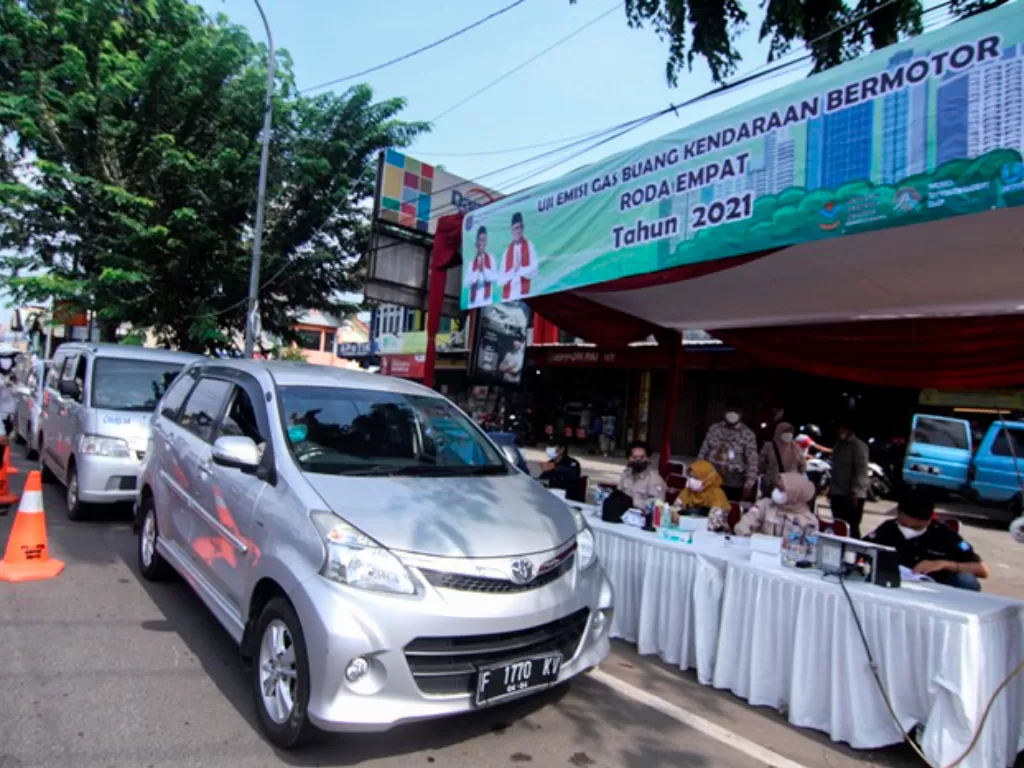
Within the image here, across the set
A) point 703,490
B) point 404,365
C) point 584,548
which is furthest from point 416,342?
point 584,548

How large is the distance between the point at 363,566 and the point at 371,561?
0.04m

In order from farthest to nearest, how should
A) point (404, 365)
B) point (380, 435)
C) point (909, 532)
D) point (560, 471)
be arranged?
point (404, 365) < point (560, 471) < point (909, 532) < point (380, 435)

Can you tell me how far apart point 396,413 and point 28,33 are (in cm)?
1519

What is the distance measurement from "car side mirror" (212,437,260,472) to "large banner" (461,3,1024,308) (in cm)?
327

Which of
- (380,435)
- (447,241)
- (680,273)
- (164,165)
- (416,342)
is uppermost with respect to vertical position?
(164,165)

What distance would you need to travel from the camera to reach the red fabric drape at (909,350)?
20.2ft

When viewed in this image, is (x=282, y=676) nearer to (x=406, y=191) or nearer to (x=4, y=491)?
(x=4, y=491)

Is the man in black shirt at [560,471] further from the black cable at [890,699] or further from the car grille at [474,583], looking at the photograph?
the car grille at [474,583]

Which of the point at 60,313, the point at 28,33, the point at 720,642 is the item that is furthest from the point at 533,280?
the point at 28,33

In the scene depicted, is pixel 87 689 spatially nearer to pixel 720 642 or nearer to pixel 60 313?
pixel 720 642

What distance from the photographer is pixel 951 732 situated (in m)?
3.09

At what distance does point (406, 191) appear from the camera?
41.5ft

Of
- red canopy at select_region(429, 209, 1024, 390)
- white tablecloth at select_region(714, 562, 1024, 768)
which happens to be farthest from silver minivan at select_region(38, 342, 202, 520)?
white tablecloth at select_region(714, 562, 1024, 768)

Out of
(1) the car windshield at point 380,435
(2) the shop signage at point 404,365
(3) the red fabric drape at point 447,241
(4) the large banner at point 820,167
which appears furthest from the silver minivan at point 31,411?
(2) the shop signage at point 404,365
